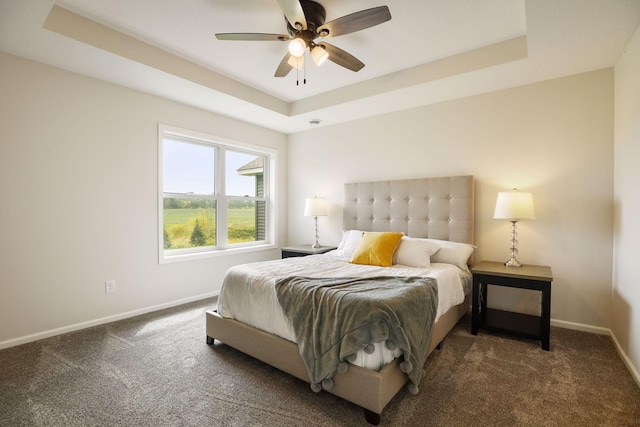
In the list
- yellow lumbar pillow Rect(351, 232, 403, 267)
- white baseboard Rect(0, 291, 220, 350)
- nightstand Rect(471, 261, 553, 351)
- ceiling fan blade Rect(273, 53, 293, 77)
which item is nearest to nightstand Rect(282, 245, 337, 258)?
yellow lumbar pillow Rect(351, 232, 403, 267)

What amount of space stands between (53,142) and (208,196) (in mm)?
1690

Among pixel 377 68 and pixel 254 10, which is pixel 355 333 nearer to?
pixel 254 10

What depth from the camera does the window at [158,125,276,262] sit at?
368cm

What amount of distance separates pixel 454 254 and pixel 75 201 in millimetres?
3722

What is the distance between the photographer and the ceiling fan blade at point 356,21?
1796 millimetres

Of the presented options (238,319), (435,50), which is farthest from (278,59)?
(238,319)

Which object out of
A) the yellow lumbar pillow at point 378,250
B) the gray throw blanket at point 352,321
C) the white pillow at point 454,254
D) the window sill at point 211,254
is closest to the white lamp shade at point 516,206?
the white pillow at point 454,254

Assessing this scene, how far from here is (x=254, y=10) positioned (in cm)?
222

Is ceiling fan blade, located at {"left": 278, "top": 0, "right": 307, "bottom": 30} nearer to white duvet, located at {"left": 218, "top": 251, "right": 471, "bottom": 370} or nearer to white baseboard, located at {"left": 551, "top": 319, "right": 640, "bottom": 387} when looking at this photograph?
white duvet, located at {"left": 218, "top": 251, "right": 471, "bottom": 370}

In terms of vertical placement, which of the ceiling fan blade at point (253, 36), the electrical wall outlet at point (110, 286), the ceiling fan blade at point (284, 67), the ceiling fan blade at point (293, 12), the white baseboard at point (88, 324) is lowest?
the white baseboard at point (88, 324)

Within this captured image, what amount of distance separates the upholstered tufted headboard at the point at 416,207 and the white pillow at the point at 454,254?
0.57ft

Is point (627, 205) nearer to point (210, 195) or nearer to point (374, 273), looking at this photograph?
point (374, 273)

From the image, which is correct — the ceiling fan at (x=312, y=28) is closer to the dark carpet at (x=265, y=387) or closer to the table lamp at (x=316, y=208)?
the table lamp at (x=316, y=208)

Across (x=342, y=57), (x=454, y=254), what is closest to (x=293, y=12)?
(x=342, y=57)
